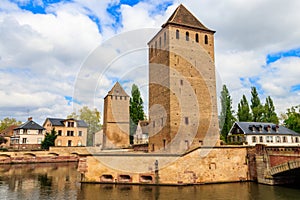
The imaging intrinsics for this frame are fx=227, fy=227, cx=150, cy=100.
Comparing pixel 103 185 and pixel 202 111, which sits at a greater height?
pixel 202 111

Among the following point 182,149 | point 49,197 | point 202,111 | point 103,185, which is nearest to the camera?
point 49,197

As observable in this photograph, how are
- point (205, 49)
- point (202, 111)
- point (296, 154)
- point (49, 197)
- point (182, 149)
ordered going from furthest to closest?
point (205, 49) < point (202, 111) < point (182, 149) < point (296, 154) < point (49, 197)

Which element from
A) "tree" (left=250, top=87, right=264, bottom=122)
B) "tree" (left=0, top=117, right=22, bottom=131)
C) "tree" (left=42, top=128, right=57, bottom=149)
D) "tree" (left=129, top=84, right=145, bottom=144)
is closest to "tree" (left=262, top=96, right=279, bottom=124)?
"tree" (left=250, top=87, right=264, bottom=122)

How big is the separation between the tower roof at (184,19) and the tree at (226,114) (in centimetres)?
1673

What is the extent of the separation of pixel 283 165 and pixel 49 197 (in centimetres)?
1606

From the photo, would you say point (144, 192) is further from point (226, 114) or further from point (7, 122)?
point (7, 122)

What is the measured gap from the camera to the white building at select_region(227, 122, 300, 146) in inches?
1136

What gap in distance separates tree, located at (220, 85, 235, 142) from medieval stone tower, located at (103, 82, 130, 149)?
1635 centimetres

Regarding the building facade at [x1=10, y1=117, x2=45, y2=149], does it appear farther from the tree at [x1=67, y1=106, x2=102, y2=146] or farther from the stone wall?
the stone wall

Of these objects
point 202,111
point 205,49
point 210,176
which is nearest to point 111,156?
point 210,176

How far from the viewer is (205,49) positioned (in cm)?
2484

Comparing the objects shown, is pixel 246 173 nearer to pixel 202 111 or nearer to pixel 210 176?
pixel 210 176

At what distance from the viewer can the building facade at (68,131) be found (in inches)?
1772

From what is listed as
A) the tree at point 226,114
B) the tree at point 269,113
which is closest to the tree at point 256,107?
the tree at point 269,113
